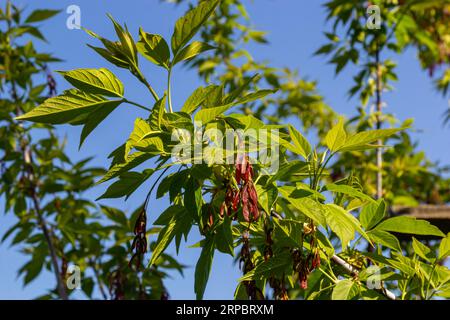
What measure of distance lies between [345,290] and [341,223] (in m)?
0.14

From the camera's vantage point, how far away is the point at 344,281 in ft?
3.52

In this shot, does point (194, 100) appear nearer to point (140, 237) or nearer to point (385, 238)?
point (140, 237)

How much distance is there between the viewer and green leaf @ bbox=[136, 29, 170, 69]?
107 centimetres

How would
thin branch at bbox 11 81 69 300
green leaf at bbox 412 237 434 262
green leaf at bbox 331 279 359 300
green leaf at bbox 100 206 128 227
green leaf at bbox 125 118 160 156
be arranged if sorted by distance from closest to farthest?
1. green leaf at bbox 125 118 160 156
2. green leaf at bbox 331 279 359 300
3. green leaf at bbox 412 237 434 262
4. green leaf at bbox 100 206 128 227
5. thin branch at bbox 11 81 69 300

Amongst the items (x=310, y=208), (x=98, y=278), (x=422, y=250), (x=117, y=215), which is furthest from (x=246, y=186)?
(x=98, y=278)

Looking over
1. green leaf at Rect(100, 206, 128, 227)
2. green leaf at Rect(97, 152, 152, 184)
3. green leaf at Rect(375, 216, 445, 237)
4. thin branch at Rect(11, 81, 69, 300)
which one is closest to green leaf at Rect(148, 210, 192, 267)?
green leaf at Rect(97, 152, 152, 184)

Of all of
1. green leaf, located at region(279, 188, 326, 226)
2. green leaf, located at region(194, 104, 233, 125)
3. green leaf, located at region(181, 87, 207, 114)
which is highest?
green leaf, located at region(181, 87, 207, 114)

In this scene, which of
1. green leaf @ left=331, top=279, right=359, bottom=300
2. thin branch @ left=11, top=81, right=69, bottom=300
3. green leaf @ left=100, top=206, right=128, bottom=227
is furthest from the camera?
thin branch @ left=11, top=81, right=69, bottom=300

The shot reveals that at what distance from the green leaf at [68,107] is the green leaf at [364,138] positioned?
438 millimetres

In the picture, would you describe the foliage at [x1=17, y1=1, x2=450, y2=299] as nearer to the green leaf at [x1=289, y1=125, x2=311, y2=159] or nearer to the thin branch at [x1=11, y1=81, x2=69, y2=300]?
the green leaf at [x1=289, y1=125, x2=311, y2=159]

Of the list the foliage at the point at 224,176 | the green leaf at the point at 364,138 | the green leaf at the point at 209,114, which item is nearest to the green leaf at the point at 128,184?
the foliage at the point at 224,176

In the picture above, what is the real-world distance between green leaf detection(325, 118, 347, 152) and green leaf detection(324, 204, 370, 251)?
0.43 ft

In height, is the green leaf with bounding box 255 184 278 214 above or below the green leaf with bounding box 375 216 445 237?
above

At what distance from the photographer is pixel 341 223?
1.01m
